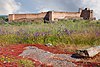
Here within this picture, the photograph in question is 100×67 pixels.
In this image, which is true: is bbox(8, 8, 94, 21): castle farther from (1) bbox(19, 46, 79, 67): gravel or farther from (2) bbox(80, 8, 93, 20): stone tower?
(1) bbox(19, 46, 79, 67): gravel

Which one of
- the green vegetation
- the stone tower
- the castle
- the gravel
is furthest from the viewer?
the stone tower

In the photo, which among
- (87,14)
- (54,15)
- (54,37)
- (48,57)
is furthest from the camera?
(87,14)

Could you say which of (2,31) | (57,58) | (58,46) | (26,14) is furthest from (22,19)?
(57,58)

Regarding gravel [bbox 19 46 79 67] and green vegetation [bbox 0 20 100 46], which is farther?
green vegetation [bbox 0 20 100 46]

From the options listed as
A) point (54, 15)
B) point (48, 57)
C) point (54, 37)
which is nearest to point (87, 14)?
point (54, 15)

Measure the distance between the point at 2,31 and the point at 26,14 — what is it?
39.8 m

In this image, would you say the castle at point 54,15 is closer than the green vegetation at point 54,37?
No

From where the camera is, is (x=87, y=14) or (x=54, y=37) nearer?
(x=54, y=37)

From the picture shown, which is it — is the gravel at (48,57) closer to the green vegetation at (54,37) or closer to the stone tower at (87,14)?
the green vegetation at (54,37)

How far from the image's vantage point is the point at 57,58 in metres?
15.0

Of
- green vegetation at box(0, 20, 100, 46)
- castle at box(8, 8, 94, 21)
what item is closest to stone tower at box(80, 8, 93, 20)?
castle at box(8, 8, 94, 21)

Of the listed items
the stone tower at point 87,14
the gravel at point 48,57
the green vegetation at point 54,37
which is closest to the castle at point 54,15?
the stone tower at point 87,14

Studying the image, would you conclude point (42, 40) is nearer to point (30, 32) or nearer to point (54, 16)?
point (30, 32)

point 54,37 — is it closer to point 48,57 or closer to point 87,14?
point 48,57
